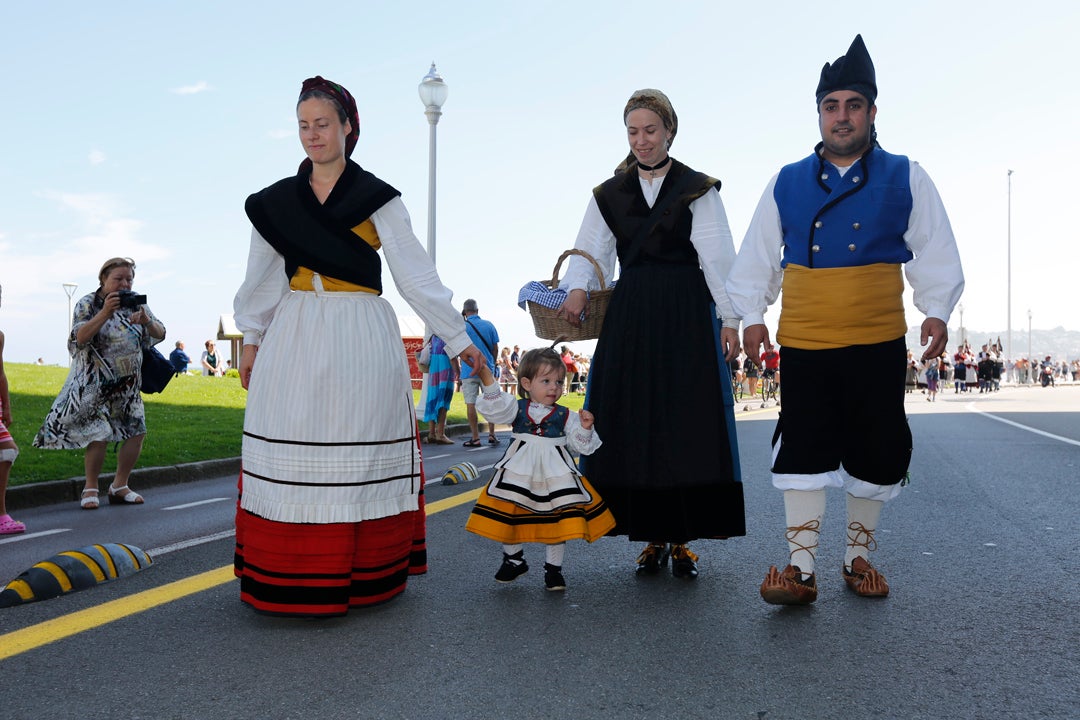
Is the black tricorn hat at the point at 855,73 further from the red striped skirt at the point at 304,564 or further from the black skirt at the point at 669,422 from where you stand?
the red striped skirt at the point at 304,564

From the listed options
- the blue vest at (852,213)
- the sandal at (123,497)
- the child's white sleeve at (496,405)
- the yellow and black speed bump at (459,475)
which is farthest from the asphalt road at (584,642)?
the yellow and black speed bump at (459,475)

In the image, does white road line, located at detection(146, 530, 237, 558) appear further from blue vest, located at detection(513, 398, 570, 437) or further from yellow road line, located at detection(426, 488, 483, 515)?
blue vest, located at detection(513, 398, 570, 437)

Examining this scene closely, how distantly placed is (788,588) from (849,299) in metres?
1.16

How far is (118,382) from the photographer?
702 cm

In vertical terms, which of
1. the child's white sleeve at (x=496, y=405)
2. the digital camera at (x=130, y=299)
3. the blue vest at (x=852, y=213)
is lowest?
the child's white sleeve at (x=496, y=405)

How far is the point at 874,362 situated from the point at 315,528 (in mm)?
2296

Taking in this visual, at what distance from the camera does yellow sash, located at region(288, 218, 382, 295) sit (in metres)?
3.71

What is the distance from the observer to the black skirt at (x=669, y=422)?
420 cm

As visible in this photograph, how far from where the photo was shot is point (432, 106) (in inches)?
695

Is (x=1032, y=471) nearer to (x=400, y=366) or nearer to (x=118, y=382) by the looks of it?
(x=400, y=366)

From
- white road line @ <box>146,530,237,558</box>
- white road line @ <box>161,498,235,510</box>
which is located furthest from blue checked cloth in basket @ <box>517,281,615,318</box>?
white road line @ <box>161,498,235,510</box>

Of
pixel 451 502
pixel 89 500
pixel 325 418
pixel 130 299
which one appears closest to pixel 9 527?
pixel 89 500

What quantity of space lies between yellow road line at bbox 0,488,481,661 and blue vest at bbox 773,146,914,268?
295cm

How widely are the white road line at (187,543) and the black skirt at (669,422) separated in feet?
7.29
